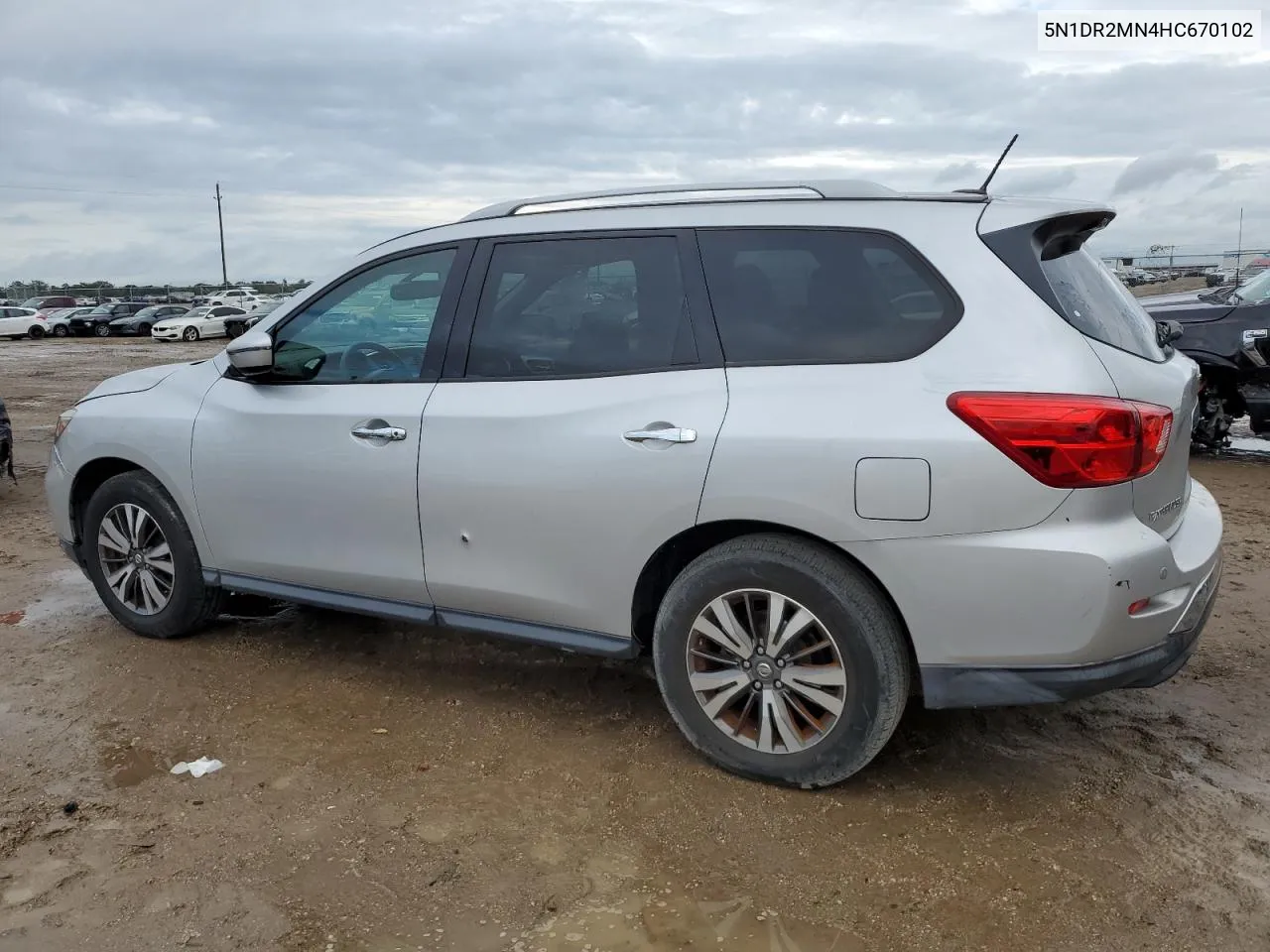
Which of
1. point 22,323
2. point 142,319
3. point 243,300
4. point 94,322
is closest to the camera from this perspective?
point 22,323

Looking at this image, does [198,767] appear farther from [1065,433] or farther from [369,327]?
[1065,433]

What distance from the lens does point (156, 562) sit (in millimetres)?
4918

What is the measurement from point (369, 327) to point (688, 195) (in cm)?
136

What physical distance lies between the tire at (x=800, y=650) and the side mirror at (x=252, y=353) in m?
1.95

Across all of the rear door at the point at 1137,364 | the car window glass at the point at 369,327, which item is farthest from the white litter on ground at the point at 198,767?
the rear door at the point at 1137,364

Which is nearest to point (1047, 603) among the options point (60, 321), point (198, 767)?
point (198, 767)

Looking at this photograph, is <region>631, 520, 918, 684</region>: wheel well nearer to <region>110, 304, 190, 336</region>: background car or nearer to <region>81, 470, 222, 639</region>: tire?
<region>81, 470, 222, 639</region>: tire

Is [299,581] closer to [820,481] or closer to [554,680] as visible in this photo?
[554,680]

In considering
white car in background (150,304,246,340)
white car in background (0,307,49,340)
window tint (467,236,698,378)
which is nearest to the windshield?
window tint (467,236,698,378)

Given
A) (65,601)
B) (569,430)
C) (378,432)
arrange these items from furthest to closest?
(65,601) < (378,432) < (569,430)

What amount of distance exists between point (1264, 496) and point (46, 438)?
11.8 metres

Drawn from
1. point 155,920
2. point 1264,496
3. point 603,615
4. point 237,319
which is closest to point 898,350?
point 603,615

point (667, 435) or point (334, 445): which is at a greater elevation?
point (667, 435)

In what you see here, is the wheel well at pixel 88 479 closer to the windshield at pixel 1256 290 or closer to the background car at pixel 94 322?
the windshield at pixel 1256 290
